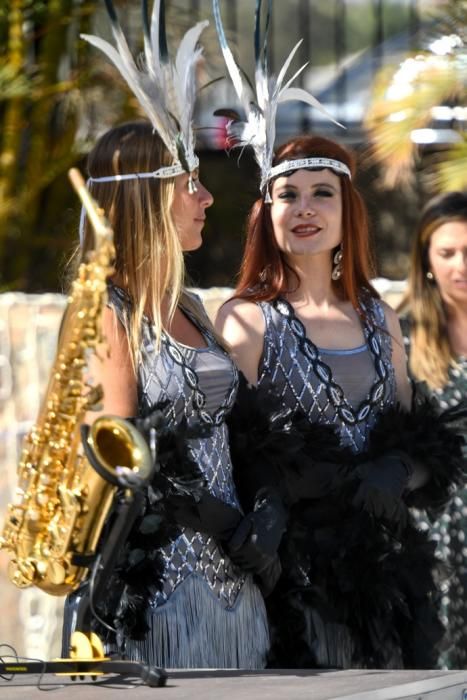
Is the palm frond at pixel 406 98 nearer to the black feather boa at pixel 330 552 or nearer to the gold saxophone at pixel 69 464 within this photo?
the black feather boa at pixel 330 552

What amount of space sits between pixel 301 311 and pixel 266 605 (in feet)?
2.21

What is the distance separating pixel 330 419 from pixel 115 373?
64 centimetres

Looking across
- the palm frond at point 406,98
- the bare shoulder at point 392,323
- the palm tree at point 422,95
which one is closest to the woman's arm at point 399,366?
the bare shoulder at point 392,323

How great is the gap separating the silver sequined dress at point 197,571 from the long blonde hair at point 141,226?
38 millimetres

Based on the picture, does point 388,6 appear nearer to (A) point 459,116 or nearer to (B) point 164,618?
(A) point 459,116

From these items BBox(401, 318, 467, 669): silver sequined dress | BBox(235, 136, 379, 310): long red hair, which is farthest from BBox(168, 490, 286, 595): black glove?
BBox(401, 318, 467, 669): silver sequined dress

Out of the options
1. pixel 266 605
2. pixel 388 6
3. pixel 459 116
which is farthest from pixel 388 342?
pixel 388 6

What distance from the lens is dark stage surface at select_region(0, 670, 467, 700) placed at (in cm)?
192

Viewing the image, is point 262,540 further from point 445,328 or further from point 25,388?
point 25,388

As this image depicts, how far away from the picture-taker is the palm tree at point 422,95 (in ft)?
16.3

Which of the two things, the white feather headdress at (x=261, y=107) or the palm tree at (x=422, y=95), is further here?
the palm tree at (x=422, y=95)

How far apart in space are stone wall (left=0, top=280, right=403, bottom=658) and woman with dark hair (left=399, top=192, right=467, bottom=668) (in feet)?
2.93

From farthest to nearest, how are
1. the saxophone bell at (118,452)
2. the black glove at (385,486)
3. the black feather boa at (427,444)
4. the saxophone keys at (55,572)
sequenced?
the black feather boa at (427,444) → the black glove at (385,486) → the saxophone keys at (55,572) → the saxophone bell at (118,452)

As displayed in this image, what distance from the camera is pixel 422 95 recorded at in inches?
196
